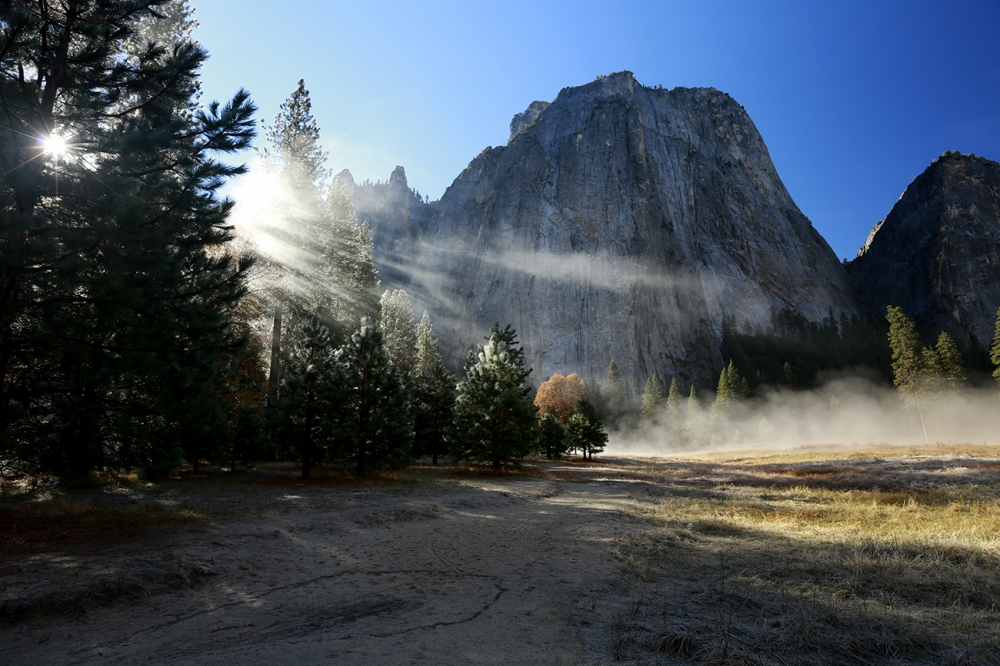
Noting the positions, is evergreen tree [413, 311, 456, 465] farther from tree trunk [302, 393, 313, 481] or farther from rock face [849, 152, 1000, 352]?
rock face [849, 152, 1000, 352]

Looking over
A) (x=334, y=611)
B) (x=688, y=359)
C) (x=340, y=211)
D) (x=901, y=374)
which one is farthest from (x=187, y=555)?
(x=688, y=359)

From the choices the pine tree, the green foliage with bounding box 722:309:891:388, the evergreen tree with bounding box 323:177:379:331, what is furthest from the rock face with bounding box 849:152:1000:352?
the evergreen tree with bounding box 323:177:379:331

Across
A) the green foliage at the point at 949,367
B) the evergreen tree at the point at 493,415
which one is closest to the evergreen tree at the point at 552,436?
the evergreen tree at the point at 493,415

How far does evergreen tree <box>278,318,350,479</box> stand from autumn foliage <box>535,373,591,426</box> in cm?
4389

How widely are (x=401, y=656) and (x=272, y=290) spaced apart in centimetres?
2481

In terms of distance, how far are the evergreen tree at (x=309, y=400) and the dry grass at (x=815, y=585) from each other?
477 inches

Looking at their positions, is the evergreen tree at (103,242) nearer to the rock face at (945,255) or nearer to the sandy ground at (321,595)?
the sandy ground at (321,595)

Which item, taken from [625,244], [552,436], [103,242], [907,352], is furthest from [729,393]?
[103,242]

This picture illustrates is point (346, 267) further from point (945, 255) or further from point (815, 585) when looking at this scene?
point (945, 255)

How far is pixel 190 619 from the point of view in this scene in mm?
4777

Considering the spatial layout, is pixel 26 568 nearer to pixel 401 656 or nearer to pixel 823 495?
pixel 401 656

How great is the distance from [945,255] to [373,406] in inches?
5314

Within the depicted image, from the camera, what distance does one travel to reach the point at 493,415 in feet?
80.1

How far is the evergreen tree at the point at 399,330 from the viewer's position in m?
38.5
